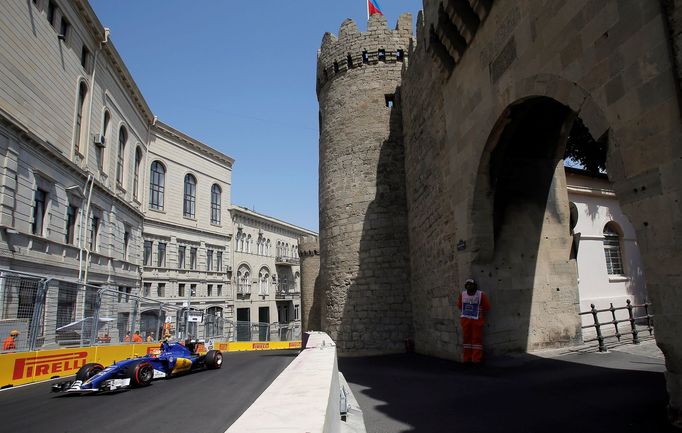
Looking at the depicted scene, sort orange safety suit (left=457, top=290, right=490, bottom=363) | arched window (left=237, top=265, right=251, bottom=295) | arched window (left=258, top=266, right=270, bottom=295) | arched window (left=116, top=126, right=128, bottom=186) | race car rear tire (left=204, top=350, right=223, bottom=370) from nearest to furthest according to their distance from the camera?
orange safety suit (left=457, top=290, right=490, bottom=363)
race car rear tire (left=204, top=350, right=223, bottom=370)
arched window (left=116, top=126, right=128, bottom=186)
arched window (left=237, top=265, right=251, bottom=295)
arched window (left=258, top=266, right=270, bottom=295)

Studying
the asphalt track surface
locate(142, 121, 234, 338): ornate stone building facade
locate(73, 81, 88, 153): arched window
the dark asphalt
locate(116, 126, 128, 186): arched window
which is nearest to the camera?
the dark asphalt

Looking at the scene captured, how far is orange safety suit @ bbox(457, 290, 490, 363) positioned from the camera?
7.96 m

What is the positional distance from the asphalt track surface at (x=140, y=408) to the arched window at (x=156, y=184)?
29.1m

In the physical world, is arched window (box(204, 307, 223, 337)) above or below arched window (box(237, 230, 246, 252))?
below

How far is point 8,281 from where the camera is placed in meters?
9.05

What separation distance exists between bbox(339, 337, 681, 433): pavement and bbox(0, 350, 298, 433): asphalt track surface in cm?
177

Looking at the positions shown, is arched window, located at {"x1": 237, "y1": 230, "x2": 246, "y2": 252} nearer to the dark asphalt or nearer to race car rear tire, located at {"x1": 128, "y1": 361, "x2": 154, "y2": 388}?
race car rear tire, located at {"x1": 128, "y1": 361, "x2": 154, "y2": 388}

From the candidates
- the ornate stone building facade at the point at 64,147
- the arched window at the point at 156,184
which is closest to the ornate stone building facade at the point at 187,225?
the arched window at the point at 156,184

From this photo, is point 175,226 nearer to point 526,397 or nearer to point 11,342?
point 11,342

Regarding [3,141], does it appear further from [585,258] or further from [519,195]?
[585,258]

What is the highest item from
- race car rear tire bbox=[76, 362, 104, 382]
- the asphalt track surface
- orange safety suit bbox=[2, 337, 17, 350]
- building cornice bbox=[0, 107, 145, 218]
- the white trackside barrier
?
building cornice bbox=[0, 107, 145, 218]

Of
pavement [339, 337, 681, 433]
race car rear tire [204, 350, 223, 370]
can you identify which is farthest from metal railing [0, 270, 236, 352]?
pavement [339, 337, 681, 433]

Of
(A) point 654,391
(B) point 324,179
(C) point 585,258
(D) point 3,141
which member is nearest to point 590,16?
(A) point 654,391

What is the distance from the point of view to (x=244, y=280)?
147 ft
